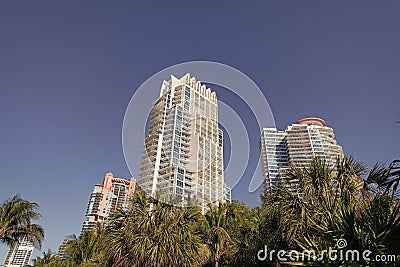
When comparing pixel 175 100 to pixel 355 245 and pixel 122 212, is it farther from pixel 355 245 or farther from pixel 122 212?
pixel 355 245

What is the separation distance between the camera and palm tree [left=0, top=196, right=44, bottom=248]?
50.7 ft

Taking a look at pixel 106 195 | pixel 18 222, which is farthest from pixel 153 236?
pixel 106 195

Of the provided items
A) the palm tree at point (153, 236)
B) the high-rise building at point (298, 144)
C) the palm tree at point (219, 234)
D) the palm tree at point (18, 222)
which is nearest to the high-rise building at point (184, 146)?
the high-rise building at point (298, 144)

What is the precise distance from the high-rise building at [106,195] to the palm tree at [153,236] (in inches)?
3866

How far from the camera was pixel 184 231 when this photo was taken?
41.9 ft

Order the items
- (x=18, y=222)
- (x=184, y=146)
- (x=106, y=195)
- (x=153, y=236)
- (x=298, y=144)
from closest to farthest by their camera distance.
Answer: (x=153, y=236)
(x=18, y=222)
(x=184, y=146)
(x=106, y=195)
(x=298, y=144)

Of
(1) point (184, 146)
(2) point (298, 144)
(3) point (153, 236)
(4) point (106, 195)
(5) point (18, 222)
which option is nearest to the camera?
(3) point (153, 236)

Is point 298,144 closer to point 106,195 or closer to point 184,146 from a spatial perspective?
point 184,146

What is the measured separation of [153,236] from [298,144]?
12576 cm

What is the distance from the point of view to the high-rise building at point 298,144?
405 ft

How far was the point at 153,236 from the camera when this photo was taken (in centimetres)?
1225

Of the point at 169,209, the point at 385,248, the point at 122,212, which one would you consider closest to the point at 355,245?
the point at 385,248

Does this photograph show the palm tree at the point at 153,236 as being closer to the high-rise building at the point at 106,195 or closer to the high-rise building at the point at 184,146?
the high-rise building at the point at 184,146

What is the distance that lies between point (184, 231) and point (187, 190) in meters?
58.9
